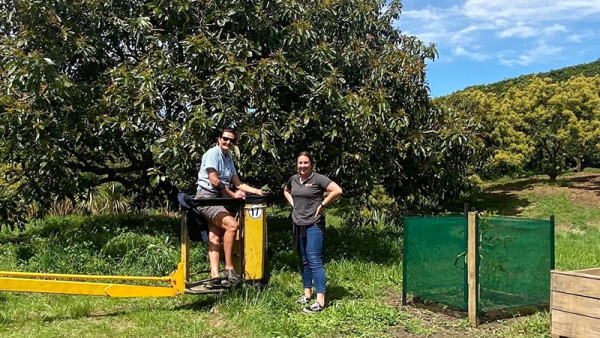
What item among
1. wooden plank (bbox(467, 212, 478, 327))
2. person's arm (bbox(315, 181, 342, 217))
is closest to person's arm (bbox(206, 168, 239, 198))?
person's arm (bbox(315, 181, 342, 217))

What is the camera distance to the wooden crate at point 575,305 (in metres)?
4.02

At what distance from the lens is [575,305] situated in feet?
13.7

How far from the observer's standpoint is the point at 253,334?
443 cm

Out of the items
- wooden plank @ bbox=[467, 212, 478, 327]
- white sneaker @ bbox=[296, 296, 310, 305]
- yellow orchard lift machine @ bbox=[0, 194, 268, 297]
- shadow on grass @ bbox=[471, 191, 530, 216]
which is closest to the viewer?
yellow orchard lift machine @ bbox=[0, 194, 268, 297]

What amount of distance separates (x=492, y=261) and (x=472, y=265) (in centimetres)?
23

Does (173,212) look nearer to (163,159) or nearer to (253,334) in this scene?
(163,159)

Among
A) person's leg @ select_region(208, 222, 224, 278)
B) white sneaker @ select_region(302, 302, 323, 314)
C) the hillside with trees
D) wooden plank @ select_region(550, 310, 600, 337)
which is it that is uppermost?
the hillside with trees

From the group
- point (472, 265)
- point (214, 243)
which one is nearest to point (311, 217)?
point (214, 243)

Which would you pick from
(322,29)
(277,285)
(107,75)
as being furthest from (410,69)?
(107,75)

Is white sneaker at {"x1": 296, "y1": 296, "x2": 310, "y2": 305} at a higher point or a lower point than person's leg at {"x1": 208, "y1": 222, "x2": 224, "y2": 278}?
lower

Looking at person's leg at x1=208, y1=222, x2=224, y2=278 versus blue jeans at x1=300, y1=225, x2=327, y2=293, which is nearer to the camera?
person's leg at x1=208, y1=222, x2=224, y2=278

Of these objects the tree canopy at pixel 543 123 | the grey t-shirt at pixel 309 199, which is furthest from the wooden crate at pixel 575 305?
the tree canopy at pixel 543 123

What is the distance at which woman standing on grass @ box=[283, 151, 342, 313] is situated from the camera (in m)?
5.20

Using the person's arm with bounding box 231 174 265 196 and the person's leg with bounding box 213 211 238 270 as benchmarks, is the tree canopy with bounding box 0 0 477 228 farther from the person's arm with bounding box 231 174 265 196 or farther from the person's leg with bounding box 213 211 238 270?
the person's leg with bounding box 213 211 238 270
